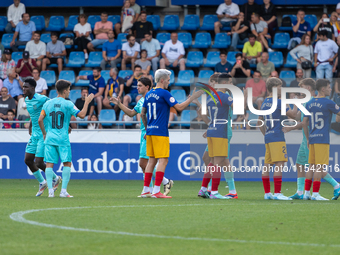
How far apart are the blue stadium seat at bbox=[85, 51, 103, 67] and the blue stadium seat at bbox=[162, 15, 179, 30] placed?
259 centimetres

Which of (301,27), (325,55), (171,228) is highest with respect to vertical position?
(301,27)

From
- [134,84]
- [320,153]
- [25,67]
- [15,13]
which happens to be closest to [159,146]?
[320,153]

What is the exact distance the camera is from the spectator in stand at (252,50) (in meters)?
17.9

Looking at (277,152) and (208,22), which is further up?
(208,22)

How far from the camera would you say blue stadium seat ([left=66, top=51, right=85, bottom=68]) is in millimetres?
19562

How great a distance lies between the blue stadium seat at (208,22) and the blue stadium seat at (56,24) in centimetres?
544

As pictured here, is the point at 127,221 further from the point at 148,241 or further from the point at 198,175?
the point at 198,175

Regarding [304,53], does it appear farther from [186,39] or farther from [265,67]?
[186,39]

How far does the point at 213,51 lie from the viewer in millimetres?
19016

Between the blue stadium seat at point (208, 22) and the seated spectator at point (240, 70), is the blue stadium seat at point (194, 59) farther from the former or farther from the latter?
the seated spectator at point (240, 70)

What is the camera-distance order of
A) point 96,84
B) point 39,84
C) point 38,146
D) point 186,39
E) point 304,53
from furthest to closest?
point 186,39, point 39,84, point 304,53, point 96,84, point 38,146

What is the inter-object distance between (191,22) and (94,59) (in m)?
3.83

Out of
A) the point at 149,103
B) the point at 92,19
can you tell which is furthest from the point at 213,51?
the point at 149,103

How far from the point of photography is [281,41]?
18.8 m
